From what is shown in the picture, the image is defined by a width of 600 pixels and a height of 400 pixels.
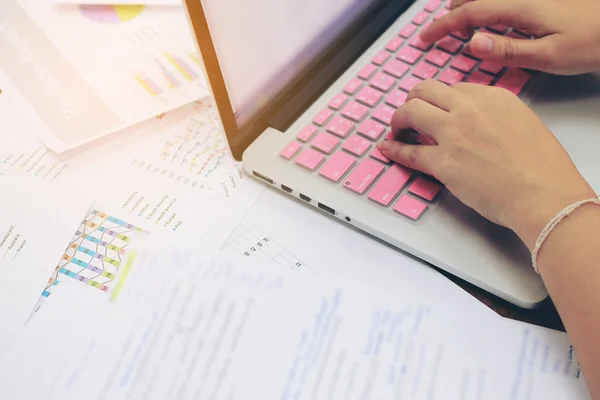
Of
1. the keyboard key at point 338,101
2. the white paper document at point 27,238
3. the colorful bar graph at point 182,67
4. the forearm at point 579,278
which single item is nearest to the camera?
the forearm at point 579,278

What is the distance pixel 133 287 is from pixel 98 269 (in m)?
0.05

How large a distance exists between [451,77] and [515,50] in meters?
0.08

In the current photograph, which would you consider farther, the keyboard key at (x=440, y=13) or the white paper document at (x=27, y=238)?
the keyboard key at (x=440, y=13)

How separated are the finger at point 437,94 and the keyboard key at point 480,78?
0.09m

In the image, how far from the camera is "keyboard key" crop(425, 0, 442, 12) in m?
0.71

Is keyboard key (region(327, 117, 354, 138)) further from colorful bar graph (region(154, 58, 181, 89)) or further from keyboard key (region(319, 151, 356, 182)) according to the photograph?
colorful bar graph (region(154, 58, 181, 89))

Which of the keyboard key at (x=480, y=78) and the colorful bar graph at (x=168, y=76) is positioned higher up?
the keyboard key at (x=480, y=78)

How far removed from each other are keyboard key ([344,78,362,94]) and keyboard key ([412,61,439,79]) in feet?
0.24

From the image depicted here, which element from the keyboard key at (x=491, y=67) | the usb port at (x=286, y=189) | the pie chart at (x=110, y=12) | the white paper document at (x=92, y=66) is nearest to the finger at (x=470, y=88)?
the keyboard key at (x=491, y=67)

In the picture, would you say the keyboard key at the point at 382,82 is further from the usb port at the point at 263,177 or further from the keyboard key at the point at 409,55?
the usb port at the point at 263,177

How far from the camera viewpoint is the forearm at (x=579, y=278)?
40 cm

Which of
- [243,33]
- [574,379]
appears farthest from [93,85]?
[574,379]

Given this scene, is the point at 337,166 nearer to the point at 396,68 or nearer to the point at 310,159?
the point at 310,159

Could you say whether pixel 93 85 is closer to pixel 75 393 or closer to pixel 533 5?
pixel 75 393
